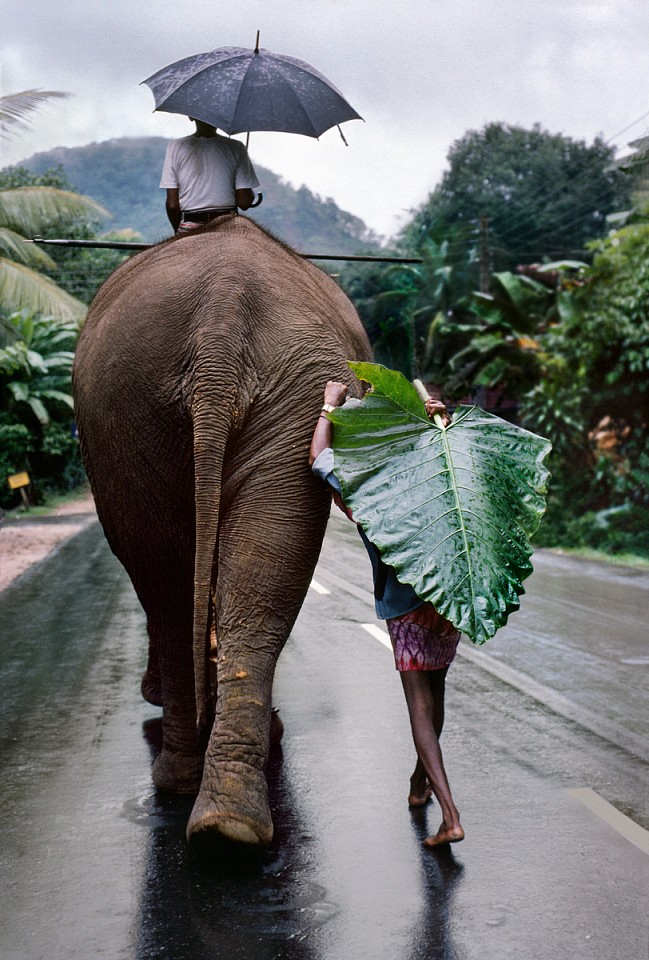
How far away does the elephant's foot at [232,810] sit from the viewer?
4242 mm

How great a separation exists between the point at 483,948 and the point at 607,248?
14774 mm

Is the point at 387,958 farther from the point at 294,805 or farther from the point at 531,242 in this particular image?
the point at 531,242

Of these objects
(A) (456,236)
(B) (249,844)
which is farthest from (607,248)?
(A) (456,236)

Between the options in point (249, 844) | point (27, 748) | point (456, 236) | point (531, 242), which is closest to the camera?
point (249, 844)

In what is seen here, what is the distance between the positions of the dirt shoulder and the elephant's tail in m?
9.99

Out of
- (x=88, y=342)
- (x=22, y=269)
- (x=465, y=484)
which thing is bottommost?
(x=465, y=484)

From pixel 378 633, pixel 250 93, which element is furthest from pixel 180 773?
pixel 378 633

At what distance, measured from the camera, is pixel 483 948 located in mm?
3881

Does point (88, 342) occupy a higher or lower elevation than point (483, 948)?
higher

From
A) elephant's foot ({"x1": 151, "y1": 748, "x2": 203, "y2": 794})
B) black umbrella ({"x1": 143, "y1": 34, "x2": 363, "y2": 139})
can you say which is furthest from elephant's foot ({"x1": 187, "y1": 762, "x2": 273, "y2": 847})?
black umbrella ({"x1": 143, "y1": 34, "x2": 363, "y2": 139})

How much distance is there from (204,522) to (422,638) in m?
1.00

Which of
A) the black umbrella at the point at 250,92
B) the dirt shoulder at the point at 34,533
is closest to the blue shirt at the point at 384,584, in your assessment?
the black umbrella at the point at 250,92

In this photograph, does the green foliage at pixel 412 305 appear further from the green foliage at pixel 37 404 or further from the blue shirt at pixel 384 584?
the blue shirt at pixel 384 584

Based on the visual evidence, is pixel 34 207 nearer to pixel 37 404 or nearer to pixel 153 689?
pixel 37 404
